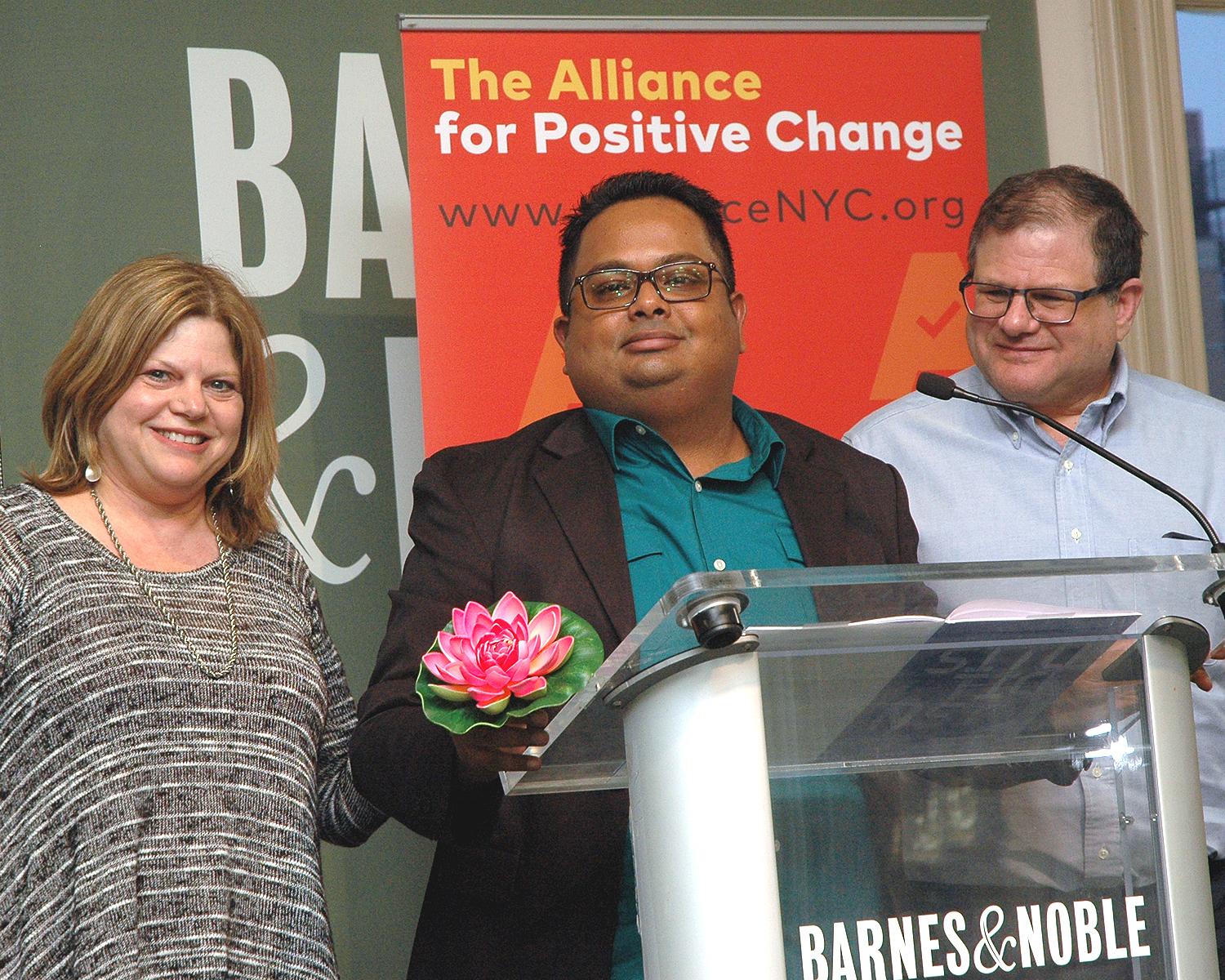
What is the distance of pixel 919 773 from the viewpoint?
1.22 metres

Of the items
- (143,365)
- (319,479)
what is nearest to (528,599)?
(143,365)

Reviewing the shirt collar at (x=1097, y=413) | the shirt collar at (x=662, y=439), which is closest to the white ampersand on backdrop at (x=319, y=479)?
the shirt collar at (x=662, y=439)

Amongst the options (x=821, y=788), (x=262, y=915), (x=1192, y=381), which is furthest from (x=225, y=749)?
(x=1192, y=381)

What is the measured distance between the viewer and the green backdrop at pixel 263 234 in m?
3.46

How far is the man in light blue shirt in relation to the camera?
2396 mm

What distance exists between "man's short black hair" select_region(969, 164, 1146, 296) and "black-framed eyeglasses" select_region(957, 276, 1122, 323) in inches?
2.6

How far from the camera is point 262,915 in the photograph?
6.41 feet

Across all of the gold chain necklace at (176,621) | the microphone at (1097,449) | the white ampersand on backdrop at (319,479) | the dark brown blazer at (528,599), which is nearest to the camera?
the microphone at (1097,449)

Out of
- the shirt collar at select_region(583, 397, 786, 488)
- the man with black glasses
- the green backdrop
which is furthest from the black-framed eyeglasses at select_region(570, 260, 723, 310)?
the green backdrop

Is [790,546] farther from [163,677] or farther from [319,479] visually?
[319,479]

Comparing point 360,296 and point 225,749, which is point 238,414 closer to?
point 225,749

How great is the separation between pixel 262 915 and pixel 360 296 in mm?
1984

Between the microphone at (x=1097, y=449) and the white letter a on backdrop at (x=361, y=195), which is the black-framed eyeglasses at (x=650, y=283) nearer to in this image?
the microphone at (x=1097, y=449)

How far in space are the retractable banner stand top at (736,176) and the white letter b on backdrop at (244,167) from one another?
25.6 inches
